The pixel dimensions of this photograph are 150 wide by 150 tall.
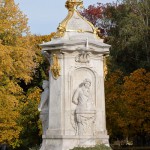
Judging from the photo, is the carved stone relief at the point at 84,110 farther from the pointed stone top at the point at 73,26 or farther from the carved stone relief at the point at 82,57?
the pointed stone top at the point at 73,26

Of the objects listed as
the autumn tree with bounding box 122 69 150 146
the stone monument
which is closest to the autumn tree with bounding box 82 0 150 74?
the autumn tree with bounding box 122 69 150 146

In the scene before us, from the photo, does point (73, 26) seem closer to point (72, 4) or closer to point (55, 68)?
point (72, 4)

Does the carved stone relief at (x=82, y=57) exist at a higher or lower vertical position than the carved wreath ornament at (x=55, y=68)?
higher

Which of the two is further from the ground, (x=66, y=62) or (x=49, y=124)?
(x=66, y=62)

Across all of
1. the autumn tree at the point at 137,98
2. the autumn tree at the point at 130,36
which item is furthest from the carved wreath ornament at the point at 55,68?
the autumn tree at the point at 130,36

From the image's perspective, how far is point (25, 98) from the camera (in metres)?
28.5

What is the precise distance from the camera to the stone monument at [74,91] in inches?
541

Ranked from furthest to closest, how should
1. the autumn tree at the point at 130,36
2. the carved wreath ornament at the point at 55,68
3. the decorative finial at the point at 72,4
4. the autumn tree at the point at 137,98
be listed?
the autumn tree at the point at 130,36, the autumn tree at the point at 137,98, the decorative finial at the point at 72,4, the carved wreath ornament at the point at 55,68

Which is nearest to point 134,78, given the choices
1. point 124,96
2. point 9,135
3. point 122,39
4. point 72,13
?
point 124,96

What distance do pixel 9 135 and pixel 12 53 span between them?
4.77 m

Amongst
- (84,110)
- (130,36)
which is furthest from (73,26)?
(130,36)

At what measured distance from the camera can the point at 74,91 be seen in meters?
13.9

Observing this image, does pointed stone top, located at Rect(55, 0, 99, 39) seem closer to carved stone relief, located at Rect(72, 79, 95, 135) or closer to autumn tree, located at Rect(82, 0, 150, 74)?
carved stone relief, located at Rect(72, 79, 95, 135)

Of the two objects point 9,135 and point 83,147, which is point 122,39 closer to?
point 9,135
